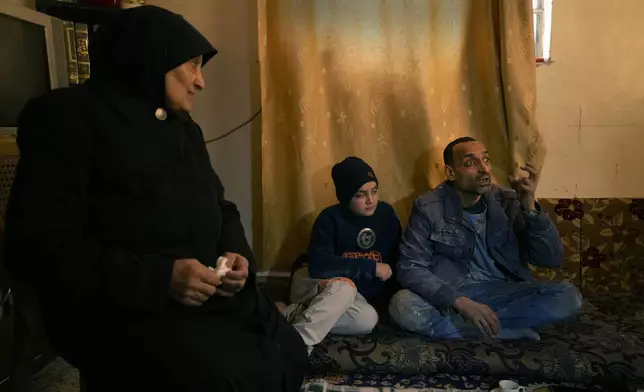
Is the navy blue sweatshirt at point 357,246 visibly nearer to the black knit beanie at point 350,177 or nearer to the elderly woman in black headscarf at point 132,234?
the black knit beanie at point 350,177

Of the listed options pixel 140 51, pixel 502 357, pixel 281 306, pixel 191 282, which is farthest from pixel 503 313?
pixel 140 51

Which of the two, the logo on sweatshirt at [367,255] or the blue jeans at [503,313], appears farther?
the logo on sweatshirt at [367,255]

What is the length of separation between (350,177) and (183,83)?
0.87 meters

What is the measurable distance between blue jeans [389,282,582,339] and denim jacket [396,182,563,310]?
7cm

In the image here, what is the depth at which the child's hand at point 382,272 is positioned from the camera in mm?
1832

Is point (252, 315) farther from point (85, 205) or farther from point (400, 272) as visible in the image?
point (400, 272)

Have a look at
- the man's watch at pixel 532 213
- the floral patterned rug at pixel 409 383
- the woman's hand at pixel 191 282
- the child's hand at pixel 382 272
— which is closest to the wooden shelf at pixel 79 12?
the woman's hand at pixel 191 282

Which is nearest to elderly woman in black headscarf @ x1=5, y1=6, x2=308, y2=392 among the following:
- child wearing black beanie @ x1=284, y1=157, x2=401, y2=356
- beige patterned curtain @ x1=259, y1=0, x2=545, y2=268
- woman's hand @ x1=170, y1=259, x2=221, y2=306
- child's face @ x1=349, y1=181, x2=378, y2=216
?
woman's hand @ x1=170, y1=259, x2=221, y2=306

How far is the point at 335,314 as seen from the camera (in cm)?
168

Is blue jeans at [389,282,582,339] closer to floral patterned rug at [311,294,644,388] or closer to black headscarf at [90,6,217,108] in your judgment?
floral patterned rug at [311,294,644,388]

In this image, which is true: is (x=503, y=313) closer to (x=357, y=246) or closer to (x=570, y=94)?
(x=357, y=246)

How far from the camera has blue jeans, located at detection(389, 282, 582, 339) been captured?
1714 mm

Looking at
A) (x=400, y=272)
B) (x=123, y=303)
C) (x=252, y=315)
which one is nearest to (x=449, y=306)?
(x=400, y=272)

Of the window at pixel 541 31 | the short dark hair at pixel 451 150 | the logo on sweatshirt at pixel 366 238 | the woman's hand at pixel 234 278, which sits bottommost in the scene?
the logo on sweatshirt at pixel 366 238
